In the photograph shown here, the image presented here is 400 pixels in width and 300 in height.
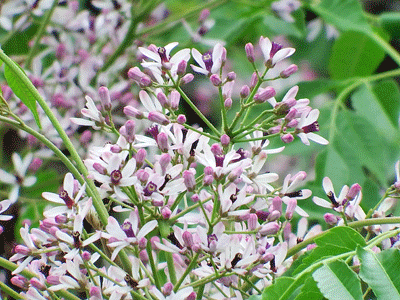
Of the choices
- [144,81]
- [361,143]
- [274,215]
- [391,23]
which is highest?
[144,81]

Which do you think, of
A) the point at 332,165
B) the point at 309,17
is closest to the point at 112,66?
the point at 332,165

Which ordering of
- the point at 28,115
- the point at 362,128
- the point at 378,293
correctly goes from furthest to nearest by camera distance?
the point at 362,128, the point at 28,115, the point at 378,293

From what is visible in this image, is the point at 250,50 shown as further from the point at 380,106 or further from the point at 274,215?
the point at 380,106

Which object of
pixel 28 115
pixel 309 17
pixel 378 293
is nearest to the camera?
pixel 378 293

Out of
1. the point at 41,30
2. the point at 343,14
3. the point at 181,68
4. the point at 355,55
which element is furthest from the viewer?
the point at 355,55

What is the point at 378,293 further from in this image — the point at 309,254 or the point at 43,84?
the point at 43,84

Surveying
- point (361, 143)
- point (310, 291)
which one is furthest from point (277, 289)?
point (361, 143)

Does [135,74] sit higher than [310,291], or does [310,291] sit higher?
[135,74]
